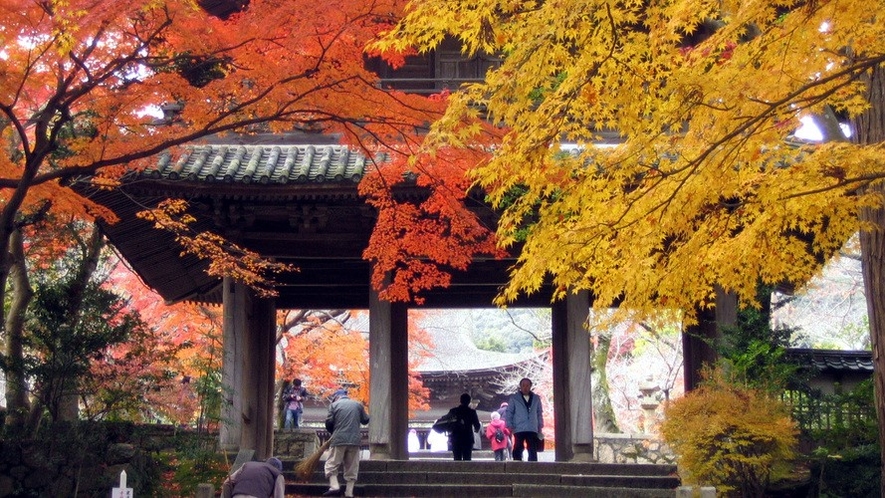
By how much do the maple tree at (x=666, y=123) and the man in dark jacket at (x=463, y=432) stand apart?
7.01 meters

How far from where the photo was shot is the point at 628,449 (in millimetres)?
18703

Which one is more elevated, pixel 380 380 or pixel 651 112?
pixel 651 112

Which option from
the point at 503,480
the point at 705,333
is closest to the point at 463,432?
the point at 503,480

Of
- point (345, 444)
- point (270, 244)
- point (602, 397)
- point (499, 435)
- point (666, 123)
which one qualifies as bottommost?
point (499, 435)

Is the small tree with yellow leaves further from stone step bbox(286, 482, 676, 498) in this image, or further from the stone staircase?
the stone staircase

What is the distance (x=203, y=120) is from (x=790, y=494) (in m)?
7.19

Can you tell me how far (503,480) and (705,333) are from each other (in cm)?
419

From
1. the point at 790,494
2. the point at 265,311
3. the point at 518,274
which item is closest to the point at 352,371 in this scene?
the point at 265,311

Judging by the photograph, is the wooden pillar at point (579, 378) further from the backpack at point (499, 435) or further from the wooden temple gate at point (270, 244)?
the backpack at point (499, 435)

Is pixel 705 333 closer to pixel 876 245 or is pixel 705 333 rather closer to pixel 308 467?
pixel 308 467

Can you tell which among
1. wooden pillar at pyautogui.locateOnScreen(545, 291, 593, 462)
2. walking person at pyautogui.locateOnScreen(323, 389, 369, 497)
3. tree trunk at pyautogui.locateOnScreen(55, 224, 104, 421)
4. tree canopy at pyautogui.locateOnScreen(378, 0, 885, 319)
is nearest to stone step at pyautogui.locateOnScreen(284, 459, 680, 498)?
walking person at pyautogui.locateOnScreen(323, 389, 369, 497)

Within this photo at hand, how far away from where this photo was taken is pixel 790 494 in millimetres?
10367

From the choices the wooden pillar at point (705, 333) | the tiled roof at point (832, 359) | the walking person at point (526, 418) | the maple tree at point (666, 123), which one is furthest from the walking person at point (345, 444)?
the tiled roof at point (832, 359)

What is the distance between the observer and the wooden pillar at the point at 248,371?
12.5 m
